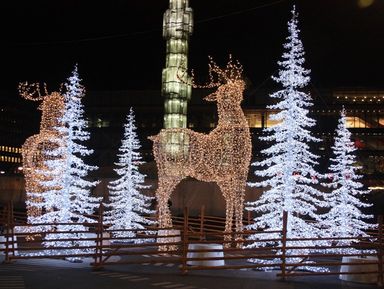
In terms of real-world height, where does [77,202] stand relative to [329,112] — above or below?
below

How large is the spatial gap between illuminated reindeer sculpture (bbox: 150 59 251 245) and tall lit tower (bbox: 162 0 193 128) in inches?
377

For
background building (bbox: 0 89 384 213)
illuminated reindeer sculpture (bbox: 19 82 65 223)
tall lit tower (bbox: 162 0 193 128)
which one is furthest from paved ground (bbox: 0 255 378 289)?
background building (bbox: 0 89 384 213)

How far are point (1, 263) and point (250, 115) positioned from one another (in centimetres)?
5140

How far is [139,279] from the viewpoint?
12242 mm

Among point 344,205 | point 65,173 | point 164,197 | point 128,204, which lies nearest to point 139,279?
point 164,197

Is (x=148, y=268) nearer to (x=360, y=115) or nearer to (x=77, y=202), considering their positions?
(x=77, y=202)

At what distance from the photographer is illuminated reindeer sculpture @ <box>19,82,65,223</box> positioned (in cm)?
1887

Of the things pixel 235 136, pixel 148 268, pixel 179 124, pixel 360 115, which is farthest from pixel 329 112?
pixel 148 268

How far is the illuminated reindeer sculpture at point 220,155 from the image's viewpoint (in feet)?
56.2

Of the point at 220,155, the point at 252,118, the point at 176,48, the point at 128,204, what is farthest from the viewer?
the point at 252,118

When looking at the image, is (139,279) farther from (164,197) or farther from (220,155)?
(220,155)

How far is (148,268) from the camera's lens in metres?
14.1

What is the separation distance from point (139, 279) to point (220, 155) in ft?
19.6

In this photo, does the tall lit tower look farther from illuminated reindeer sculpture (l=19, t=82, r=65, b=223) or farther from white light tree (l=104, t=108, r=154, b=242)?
illuminated reindeer sculpture (l=19, t=82, r=65, b=223)
